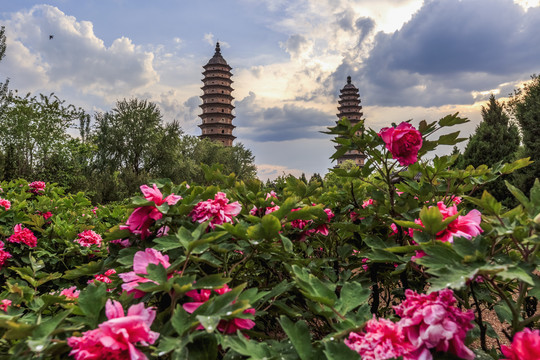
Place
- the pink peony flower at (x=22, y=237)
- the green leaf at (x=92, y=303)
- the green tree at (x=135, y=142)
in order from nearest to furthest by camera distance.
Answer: the green leaf at (x=92, y=303), the pink peony flower at (x=22, y=237), the green tree at (x=135, y=142)

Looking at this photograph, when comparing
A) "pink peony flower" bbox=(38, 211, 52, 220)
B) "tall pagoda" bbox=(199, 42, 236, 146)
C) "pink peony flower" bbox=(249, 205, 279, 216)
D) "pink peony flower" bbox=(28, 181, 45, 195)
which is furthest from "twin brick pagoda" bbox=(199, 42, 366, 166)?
"pink peony flower" bbox=(249, 205, 279, 216)

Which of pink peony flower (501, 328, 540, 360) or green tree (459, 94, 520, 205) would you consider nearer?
pink peony flower (501, 328, 540, 360)

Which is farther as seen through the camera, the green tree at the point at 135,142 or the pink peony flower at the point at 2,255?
the green tree at the point at 135,142

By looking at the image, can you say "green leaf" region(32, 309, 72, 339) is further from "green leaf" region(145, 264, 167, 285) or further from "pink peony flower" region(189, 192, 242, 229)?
"pink peony flower" region(189, 192, 242, 229)

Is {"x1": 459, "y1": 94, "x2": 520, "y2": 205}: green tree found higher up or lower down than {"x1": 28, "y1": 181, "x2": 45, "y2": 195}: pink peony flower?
higher up

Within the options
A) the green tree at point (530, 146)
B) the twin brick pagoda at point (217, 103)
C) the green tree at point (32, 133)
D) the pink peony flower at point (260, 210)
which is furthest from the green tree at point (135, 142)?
the pink peony flower at point (260, 210)

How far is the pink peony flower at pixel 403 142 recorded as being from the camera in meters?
1.38

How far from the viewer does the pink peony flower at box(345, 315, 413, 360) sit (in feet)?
2.55

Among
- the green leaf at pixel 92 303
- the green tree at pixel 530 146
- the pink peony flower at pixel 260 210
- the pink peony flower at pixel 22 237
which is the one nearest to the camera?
the green leaf at pixel 92 303

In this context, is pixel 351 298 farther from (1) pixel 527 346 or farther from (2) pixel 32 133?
(2) pixel 32 133

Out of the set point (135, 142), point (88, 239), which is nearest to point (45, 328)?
point (88, 239)

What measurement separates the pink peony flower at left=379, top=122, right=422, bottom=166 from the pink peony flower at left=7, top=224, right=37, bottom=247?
3147mm

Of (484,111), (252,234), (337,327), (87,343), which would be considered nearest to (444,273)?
(337,327)

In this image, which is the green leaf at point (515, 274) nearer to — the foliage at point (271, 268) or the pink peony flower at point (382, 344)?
the foliage at point (271, 268)
